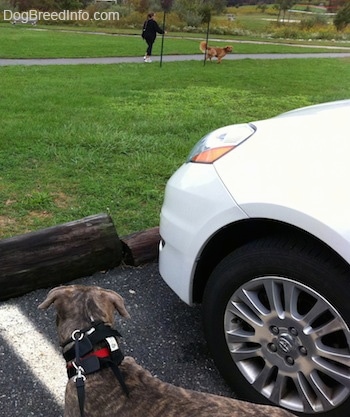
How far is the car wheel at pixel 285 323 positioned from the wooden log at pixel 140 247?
137cm

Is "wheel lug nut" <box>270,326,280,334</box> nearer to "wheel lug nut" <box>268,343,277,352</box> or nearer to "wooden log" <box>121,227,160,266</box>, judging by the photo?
"wheel lug nut" <box>268,343,277,352</box>

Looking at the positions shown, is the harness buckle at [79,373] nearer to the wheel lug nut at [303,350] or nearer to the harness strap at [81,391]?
the harness strap at [81,391]

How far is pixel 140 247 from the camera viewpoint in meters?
4.01

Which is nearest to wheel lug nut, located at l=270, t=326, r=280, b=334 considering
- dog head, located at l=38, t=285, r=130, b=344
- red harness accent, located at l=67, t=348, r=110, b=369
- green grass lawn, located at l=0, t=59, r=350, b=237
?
dog head, located at l=38, t=285, r=130, b=344

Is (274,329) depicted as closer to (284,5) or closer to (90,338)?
(90,338)

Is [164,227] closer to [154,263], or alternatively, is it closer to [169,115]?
[154,263]

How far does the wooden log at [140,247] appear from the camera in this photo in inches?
157

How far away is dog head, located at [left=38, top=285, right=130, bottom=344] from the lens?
7.11ft

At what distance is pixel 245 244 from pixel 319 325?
52 cm

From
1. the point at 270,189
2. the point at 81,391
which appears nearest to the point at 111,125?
the point at 270,189

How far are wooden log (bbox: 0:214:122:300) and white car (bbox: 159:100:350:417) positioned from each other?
3.29 ft

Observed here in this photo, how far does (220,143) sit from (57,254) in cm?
142

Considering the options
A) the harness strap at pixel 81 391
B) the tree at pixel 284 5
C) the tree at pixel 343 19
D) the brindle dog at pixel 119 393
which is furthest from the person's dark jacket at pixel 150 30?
the tree at pixel 284 5

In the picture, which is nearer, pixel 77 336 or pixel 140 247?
pixel 77 336
